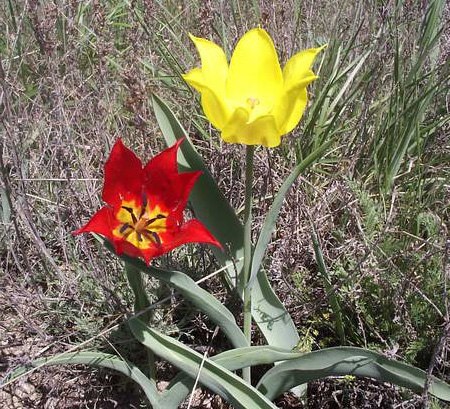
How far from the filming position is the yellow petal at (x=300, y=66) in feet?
Result: 3.75

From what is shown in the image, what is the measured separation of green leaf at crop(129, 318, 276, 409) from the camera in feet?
4.20

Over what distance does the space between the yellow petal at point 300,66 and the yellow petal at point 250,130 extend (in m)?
0.08

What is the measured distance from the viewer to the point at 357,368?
4.23 feet

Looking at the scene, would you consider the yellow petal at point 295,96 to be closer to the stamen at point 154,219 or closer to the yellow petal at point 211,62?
the yellow petal at point 211,62

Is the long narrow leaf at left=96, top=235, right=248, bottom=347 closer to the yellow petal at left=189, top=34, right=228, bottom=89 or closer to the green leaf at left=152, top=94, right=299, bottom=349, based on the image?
the green leaf at left=152, top=94, right=299, bottom=349

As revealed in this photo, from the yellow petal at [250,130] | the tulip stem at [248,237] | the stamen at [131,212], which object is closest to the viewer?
the yellow petal at [250,130]

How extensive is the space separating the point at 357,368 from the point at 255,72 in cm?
57

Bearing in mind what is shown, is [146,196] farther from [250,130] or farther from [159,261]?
[159,261]

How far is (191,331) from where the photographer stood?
68.2 inches

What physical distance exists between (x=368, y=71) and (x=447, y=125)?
286 mm

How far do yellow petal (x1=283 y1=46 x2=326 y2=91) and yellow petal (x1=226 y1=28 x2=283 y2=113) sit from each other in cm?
9

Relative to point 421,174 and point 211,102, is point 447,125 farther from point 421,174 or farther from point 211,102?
point 211,102

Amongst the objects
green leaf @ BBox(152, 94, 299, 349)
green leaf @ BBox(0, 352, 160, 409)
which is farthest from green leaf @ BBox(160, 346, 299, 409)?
green leaf @ BBox(152, 94, 299, 349)

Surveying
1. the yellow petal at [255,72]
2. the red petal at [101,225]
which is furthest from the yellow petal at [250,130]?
the red petal at [101,225]
